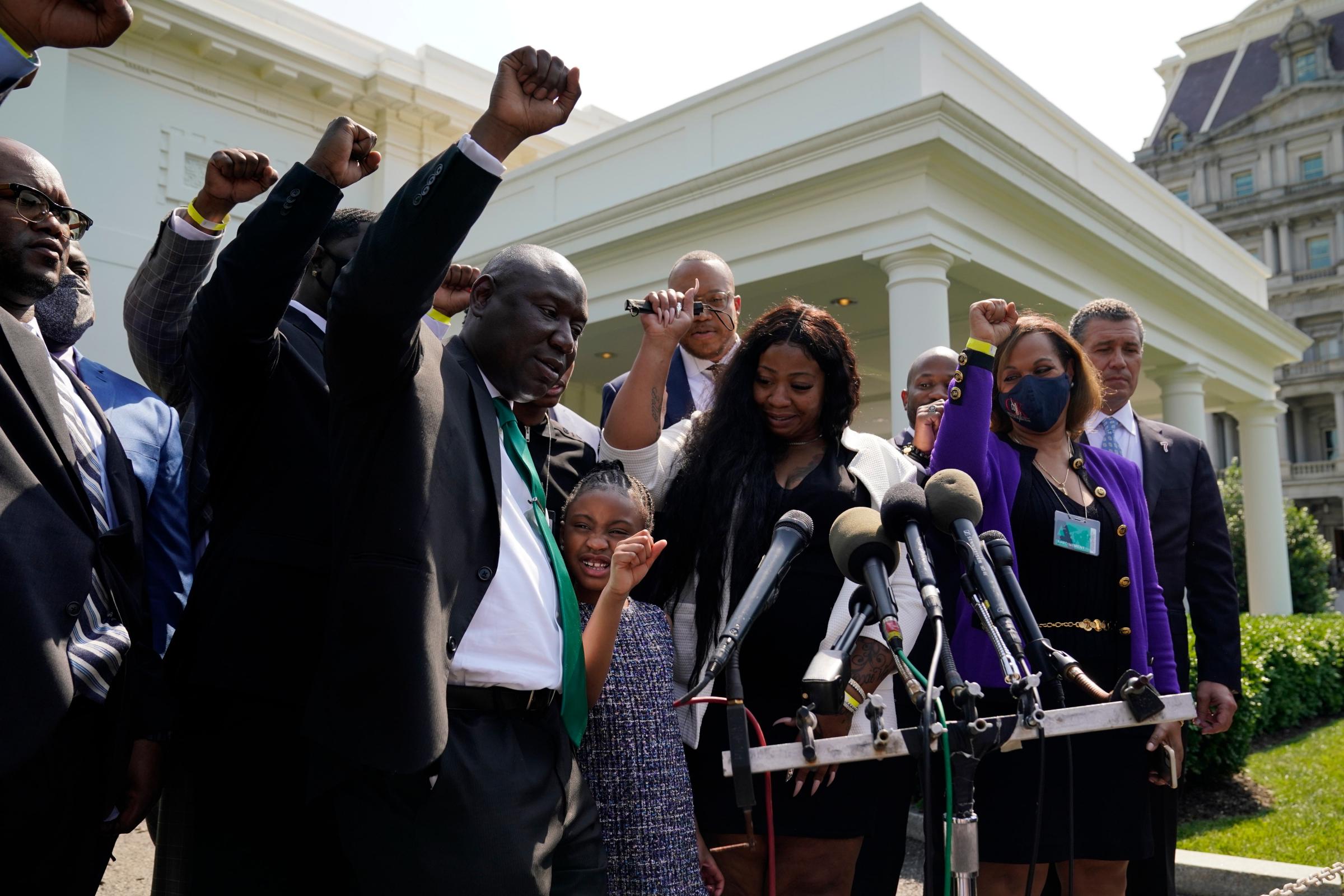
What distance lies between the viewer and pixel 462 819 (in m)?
1.86

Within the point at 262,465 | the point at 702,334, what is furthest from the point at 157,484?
the point at 702,334

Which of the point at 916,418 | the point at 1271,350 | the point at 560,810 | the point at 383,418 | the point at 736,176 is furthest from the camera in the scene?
the point at 1271,350

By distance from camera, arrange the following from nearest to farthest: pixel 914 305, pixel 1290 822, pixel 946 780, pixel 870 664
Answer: pixel 946 780 → pixel 870 664 → pixel 1290 822 → pixel 914 305

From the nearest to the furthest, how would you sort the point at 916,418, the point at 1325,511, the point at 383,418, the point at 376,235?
the point at 376,235 < the point at 383,418 < the point at 916,418 < the point at 1325,511

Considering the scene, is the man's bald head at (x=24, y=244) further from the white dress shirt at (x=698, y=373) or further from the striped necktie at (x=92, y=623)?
the white dress shirt at (x=698, y=373)

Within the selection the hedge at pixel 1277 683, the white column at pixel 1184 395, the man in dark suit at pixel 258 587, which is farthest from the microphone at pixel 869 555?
the white column at pixel 1184 395

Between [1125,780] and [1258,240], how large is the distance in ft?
188

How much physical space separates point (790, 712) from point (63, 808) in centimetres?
166

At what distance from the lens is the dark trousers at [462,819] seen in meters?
Answer: 1.83

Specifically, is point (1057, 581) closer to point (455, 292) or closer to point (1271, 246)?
point (455, 292)

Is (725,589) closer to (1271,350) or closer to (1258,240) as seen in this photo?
(1271,350)

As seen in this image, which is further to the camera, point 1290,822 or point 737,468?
point 1290,822

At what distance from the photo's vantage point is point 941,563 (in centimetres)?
302

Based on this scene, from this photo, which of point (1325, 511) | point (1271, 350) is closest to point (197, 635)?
point (1271, 350)
